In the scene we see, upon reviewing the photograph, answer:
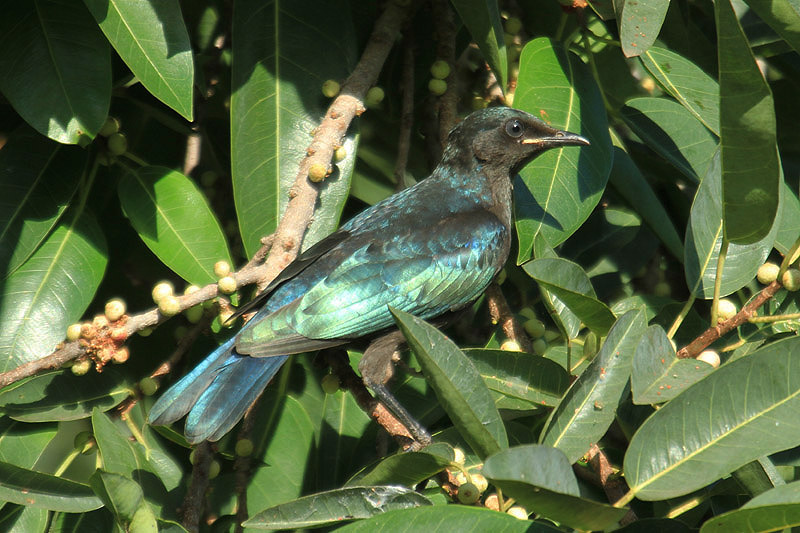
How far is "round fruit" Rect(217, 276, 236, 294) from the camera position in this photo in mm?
2572

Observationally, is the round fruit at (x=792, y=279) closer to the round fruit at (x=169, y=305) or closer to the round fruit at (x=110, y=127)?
the round fruit at (x=169, y=305)

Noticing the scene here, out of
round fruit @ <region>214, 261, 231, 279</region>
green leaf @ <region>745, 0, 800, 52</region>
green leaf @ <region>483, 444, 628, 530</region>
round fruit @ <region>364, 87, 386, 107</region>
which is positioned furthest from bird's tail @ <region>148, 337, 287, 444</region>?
green leaf @ <region>745, 0, 800, 52</region>

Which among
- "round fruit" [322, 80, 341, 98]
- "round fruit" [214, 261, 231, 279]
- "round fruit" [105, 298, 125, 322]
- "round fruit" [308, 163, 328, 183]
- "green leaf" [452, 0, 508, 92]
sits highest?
"green leaf" [452, 0, 508, 92]

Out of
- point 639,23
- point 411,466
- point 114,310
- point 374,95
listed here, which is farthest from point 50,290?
point 639,23

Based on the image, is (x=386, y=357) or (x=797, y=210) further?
(x=386, y=357)

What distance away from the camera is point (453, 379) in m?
1.82

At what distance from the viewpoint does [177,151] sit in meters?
3.67

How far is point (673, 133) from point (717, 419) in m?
1.61

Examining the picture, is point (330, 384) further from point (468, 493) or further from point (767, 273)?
point (767, 273)

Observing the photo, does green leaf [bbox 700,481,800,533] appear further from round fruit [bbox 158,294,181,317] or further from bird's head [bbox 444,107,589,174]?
bird's head [bbox 444,107,589,174]

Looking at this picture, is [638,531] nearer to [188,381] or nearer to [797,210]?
[797,210]

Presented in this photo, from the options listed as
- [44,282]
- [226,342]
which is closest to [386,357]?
[226,342]

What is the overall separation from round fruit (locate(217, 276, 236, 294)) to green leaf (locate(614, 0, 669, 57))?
52.2 inches

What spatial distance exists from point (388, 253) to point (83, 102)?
1196 mm
